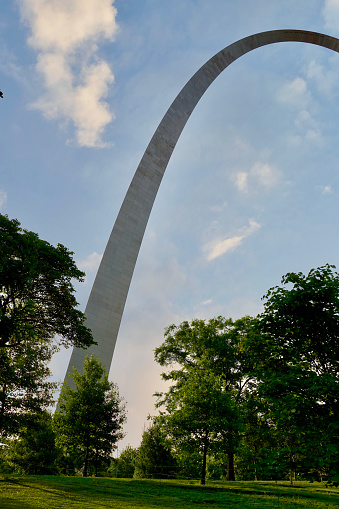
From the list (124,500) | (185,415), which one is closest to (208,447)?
(185,415)

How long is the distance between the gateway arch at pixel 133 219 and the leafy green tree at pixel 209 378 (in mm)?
6824

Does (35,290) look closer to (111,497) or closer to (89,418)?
(111,497)

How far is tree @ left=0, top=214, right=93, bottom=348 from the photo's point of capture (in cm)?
1345

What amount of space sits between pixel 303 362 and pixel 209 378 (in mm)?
12638

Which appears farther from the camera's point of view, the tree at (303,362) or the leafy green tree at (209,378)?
the leafy green tree at (209,378)

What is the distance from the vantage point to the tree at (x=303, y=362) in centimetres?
910

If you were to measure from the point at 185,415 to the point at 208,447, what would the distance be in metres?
2.42

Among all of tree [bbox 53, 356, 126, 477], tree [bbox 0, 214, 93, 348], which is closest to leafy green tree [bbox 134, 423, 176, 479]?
tree [bbox 53, 356, 126, 477]

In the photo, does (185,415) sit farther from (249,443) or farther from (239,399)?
(249,443)

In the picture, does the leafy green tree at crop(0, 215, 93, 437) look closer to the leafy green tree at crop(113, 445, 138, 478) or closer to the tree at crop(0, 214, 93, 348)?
the tree at crop(0, 214, 93, 348)

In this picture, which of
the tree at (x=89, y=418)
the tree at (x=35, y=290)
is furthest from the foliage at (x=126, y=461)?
the tree at (x=35, y=290)

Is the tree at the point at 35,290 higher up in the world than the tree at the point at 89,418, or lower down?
higher up

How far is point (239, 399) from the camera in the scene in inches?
1126

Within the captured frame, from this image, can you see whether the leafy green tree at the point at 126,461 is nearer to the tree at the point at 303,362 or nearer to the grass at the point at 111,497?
the grass at the point at 111,497
